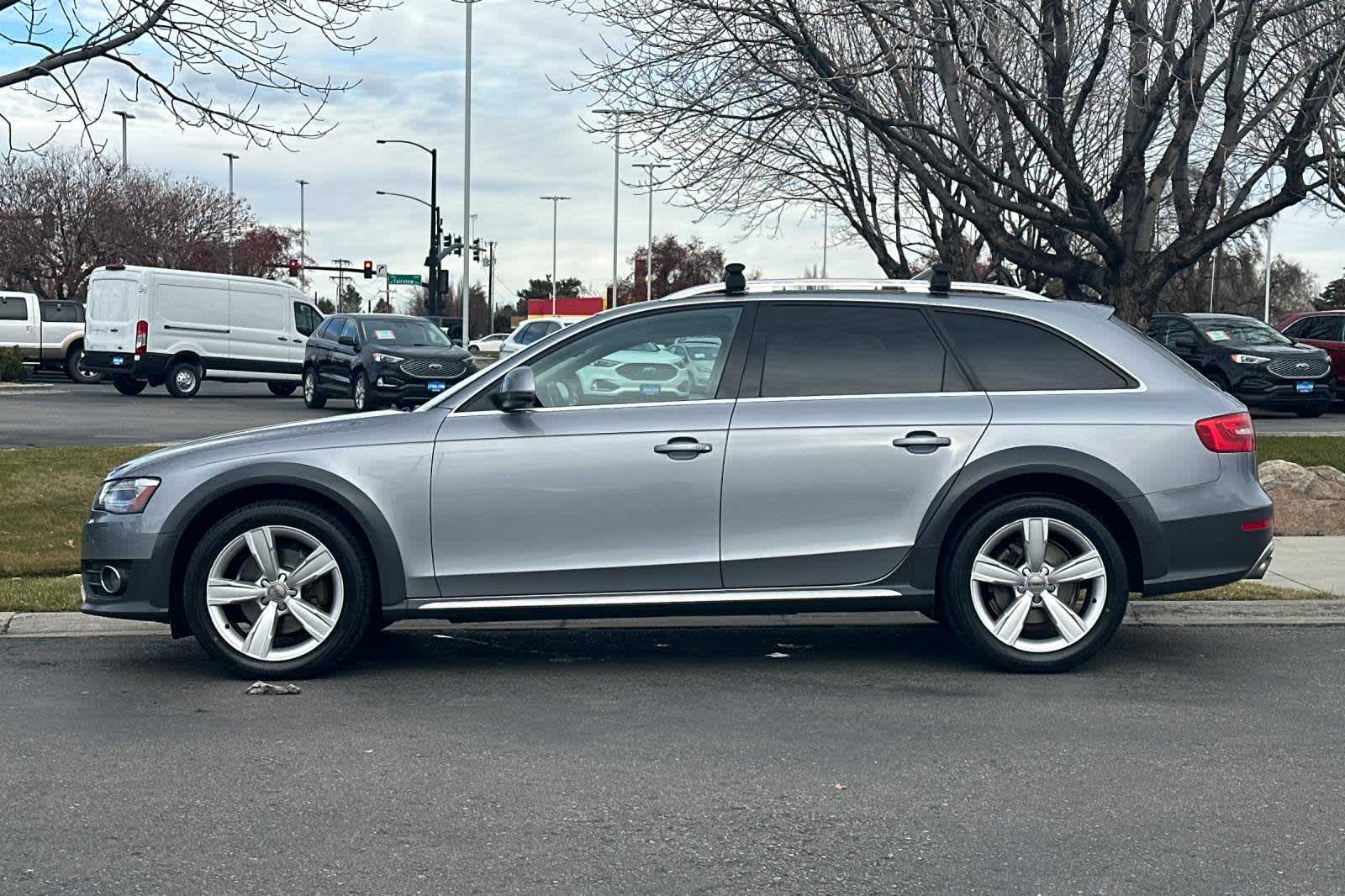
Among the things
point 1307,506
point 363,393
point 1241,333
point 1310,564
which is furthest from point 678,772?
point 1241,333

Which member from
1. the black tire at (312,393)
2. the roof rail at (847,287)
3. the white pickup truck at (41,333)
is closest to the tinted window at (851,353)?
the roof rail at (847,287)

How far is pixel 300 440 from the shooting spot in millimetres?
6523

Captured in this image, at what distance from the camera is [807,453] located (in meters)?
6.46

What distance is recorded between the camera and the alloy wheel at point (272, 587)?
21.2 ft

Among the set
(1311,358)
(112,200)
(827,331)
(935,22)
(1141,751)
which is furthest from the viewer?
(112,200)

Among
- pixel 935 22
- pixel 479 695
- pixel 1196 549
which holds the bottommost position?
pixel 479 695

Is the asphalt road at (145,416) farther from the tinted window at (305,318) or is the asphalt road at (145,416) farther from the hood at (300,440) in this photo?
the hood at (300,440)

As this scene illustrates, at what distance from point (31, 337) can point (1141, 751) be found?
115 feet

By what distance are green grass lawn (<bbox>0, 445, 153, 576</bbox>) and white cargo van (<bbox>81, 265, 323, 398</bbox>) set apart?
15494 millimetres

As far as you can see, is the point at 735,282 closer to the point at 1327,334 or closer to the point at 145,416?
the point at 145,416

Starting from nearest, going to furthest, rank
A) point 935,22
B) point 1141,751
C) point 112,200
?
point 1141,751 → point 935,22 → point 112,200

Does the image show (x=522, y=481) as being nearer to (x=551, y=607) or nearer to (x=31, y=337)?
(x=551, y=607)

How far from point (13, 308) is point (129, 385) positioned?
7692 mm

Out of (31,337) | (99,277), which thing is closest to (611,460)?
(99,277)
